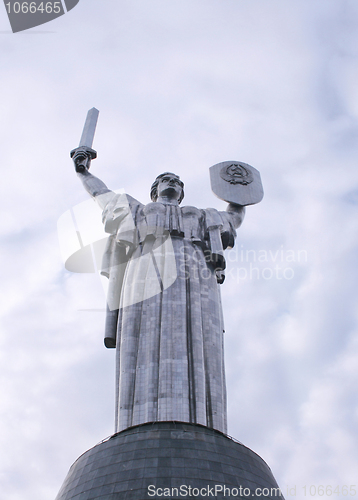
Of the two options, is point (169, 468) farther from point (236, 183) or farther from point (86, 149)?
point (86, 149)

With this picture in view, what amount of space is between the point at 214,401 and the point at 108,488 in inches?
166

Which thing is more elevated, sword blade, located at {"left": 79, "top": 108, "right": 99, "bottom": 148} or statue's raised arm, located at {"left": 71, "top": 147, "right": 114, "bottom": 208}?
sword blade, located at {"left": 79, "top": 108, "right": 99, "bottom": 148}

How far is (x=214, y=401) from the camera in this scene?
1409 cm

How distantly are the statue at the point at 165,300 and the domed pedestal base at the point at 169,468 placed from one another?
1419 mm

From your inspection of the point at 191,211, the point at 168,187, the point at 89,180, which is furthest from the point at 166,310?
the point at 89,180

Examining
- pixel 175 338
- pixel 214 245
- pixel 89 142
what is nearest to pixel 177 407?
pixel 175 338

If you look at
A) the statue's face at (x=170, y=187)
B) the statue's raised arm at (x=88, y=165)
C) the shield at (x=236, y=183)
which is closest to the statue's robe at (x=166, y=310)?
the statue's raised arm at (x=88, y=165)

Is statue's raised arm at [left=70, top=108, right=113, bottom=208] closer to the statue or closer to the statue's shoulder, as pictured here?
the statue

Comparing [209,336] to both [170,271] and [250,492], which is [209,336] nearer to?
[170,271]

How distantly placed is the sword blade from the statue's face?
300cm

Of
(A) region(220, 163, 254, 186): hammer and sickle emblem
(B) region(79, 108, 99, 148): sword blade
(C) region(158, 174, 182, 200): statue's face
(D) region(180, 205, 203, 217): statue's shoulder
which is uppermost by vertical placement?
(B) region(79, 108, 99, 148): sword blade

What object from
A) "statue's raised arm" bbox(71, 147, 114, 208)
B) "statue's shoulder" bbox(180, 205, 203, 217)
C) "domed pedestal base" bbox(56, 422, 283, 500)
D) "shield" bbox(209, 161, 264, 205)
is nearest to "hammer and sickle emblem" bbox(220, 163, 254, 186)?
"shield" bbox(209, 161, 264, 205)

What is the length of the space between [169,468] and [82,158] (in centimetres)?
1157

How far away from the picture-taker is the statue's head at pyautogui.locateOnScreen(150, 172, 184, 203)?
61.0 ft
